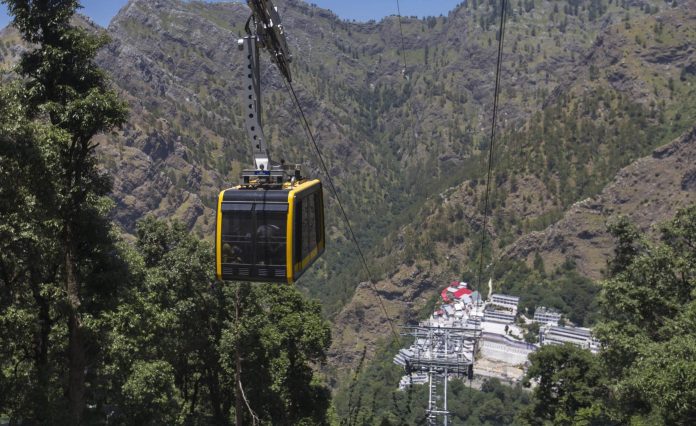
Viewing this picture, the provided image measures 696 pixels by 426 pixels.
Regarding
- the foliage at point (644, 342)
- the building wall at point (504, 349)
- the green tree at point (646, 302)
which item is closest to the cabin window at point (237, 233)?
the foliage at point (644, 342)

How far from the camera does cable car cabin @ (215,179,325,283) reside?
633 inches

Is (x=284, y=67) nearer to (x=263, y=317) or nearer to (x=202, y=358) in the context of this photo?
(x=263, y=317)

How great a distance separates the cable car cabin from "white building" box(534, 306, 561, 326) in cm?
14066

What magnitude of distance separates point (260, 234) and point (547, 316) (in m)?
143

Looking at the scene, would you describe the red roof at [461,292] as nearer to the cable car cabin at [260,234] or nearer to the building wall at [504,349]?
the building wall at [504,349]

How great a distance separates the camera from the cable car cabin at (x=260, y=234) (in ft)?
52.7

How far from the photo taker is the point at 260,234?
16266 mm

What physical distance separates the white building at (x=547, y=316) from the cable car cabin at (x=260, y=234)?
140659mm

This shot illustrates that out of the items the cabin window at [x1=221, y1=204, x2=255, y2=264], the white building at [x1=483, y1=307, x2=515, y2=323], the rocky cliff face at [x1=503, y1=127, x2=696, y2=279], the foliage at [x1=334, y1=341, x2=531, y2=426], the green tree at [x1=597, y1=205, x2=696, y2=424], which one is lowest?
the foliage at [x1=334, y1=341, x2=531, y2=426]

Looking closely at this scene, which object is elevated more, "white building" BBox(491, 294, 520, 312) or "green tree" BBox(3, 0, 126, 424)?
"green tree" BBox(3, 0, 126, 424)

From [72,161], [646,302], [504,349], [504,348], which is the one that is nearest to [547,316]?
[504,348]

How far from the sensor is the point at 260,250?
1631 centimetres

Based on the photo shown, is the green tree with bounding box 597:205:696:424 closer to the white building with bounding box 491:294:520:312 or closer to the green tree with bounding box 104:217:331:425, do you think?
the green tree with bounding box 104:217:331:425

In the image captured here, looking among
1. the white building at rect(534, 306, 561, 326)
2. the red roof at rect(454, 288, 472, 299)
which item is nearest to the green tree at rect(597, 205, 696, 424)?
the white building at rect(534, 306, 561, 326)
